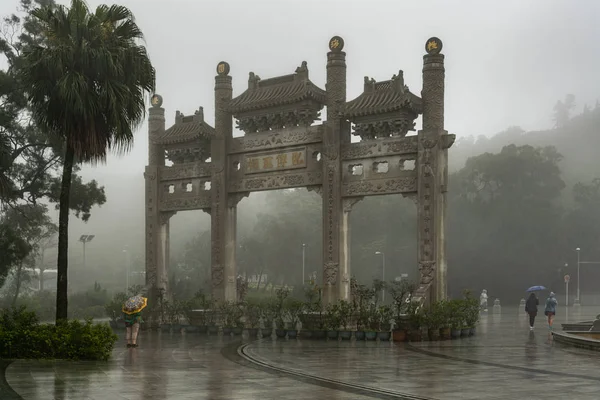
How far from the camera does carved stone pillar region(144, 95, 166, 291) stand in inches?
1388

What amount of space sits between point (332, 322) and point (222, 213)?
815cm

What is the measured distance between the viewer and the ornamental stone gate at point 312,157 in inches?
1075

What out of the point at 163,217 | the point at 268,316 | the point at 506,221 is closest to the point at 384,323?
the point at 268,316

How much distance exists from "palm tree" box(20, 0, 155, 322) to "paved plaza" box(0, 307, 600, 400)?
3919 millimetres

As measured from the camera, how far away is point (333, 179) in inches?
1157

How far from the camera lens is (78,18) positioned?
20.4 m

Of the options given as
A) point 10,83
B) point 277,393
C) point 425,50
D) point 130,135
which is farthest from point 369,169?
point 277,393

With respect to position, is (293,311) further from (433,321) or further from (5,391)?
(5,391)

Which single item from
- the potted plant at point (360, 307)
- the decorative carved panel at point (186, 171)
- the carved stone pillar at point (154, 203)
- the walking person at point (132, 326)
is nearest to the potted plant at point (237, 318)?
the potted plant at point (360, 307)

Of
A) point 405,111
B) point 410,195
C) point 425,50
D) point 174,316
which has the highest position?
point 425,50

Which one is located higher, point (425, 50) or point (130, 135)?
point (425, 50)

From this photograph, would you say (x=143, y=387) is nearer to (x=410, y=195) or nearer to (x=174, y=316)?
(x=410, y=195)

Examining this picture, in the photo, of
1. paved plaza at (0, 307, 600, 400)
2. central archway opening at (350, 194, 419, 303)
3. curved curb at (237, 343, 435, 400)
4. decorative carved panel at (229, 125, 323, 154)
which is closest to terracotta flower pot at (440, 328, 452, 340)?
paved plaza at (0, 307, 600, 400)

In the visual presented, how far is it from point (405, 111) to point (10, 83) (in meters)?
15.4
